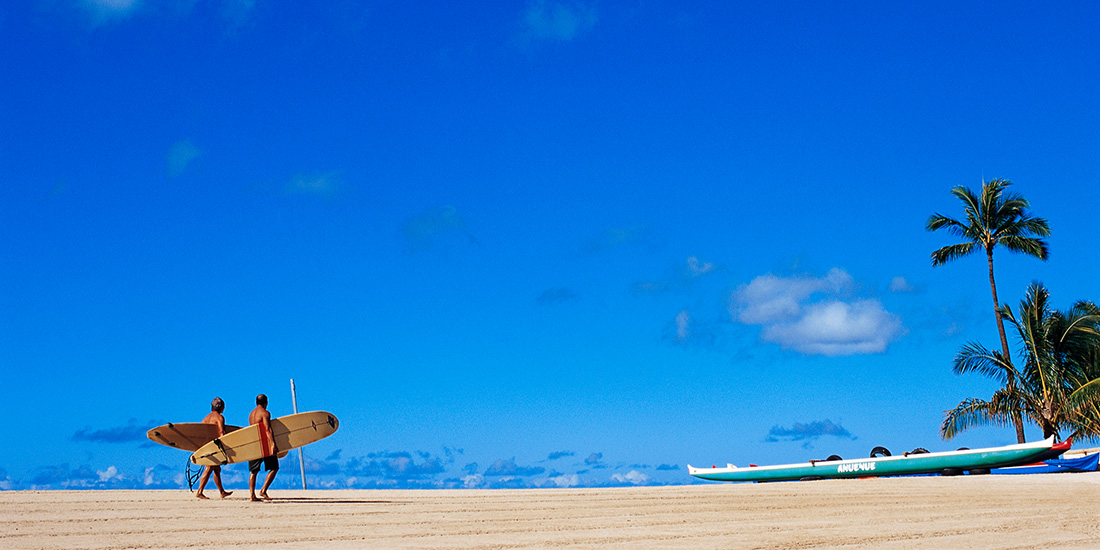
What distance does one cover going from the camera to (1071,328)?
33.3 m

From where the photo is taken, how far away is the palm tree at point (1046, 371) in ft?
104

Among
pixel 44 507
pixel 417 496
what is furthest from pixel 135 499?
pixel 417 496

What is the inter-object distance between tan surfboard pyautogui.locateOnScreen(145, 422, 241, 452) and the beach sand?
76cm

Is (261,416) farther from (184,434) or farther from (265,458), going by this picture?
(184,434)

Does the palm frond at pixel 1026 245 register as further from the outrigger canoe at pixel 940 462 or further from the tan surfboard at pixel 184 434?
the tan surfboard at pixel 184 434

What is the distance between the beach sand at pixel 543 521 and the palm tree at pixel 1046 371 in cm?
1779

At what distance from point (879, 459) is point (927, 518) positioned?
15405 millimetres

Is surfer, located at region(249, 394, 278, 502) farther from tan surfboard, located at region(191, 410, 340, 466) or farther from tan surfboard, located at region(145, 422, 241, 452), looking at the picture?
tan surfboard, located at region(145, 422, 241, 452)

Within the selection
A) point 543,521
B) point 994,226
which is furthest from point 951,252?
point 543,521

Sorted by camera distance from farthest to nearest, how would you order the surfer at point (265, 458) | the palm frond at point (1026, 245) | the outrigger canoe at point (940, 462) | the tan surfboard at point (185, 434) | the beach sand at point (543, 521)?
the palm frond at point (1026, 245) < the outrigger canoe at point (940, 462) < the tan surfboard at point (185, 434) < the surfer at point (265, 458) < the beach sand at point (543, 521)

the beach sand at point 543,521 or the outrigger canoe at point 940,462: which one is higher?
the beach sand at point 543,521

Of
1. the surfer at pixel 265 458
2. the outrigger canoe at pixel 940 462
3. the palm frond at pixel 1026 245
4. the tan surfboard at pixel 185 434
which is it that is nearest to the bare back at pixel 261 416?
the surfer at pixel 265 458

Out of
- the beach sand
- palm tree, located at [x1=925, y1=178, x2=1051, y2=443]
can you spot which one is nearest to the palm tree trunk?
palm tree, located at [x1=925, y1=178, x2=1051, y2=443]

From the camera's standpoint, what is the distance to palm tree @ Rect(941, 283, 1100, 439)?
104 feet
